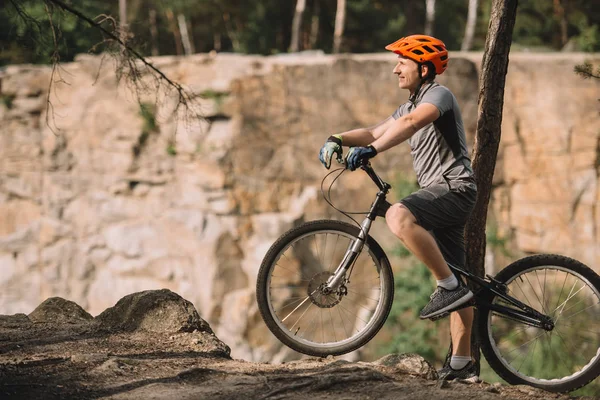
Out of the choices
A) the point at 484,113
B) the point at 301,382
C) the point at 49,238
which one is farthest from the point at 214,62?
the point at 301,382

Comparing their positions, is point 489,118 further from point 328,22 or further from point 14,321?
point 328,22

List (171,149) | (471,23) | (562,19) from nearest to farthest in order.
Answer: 1. (171,149)
2. (471,23)
3. (562,19)

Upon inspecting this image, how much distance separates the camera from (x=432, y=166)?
14.3ft

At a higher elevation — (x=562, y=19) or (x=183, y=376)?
(x=562, y=19)

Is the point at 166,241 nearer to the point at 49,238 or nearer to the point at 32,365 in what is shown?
the point at 49,238

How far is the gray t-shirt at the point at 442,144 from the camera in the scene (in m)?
4.23

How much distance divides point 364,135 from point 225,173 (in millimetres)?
15481

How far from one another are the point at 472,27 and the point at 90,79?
1073 centimetres

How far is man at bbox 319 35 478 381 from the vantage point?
4.16 m

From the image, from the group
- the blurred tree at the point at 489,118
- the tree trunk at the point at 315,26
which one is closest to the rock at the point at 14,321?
the blurred tree at the point at 489,118

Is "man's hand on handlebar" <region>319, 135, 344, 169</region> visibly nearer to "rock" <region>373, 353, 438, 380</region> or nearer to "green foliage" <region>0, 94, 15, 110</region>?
"rock" <region>373, 353, 438, 380</region>

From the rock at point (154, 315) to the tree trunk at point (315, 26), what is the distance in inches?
864

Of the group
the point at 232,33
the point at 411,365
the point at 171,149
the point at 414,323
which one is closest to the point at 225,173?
the point at 171,149

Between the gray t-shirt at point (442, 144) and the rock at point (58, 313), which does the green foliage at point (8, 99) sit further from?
the gray t-shirt at point (442, 144)
